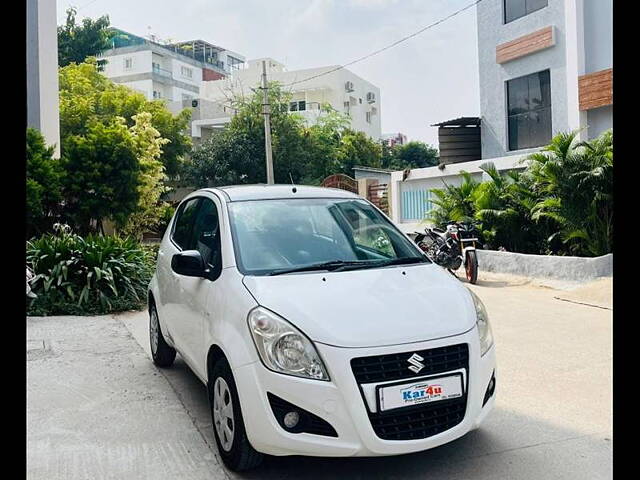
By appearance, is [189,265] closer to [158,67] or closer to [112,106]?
[112,106]

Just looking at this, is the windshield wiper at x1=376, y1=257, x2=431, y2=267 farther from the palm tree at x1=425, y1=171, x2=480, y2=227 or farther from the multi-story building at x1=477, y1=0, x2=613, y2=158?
the multi-story building at x1=477, y1=0, x2=613, y2=158

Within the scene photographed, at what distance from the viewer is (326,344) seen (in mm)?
3258

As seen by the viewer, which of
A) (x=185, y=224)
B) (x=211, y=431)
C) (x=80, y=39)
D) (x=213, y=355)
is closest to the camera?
(x=213, y=355)

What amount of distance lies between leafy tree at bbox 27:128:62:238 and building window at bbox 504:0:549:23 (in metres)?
11.5

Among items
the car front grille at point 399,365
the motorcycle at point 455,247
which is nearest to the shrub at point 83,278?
the motorcycle at point 455,247

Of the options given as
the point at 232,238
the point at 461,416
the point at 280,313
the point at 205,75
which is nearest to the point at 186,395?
the point at 232,238

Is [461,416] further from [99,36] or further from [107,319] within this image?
[99,36]

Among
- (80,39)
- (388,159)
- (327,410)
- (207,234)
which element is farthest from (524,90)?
(388,159)

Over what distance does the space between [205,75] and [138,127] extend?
53.7 m

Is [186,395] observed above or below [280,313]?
below

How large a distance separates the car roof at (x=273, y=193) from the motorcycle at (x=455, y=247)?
6.52 m

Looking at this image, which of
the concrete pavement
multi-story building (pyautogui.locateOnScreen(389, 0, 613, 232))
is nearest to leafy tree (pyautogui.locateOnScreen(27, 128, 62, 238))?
the concrete pavement

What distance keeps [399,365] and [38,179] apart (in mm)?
10051

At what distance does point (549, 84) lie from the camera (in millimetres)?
15508
